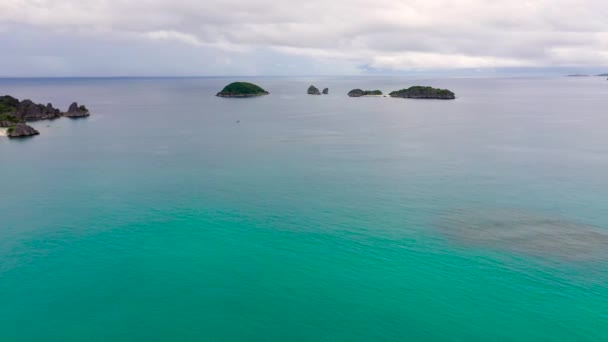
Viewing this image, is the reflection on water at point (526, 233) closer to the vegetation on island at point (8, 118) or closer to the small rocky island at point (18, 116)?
the small rocky island at point (18, 116)

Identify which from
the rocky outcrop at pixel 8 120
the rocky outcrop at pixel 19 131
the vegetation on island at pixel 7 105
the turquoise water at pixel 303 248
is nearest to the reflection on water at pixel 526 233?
the turquoise water at pixel 303 248

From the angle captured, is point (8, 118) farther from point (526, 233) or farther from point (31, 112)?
point (526, 233)

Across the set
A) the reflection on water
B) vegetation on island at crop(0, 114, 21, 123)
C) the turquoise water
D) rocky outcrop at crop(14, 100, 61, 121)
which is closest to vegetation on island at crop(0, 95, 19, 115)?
rocky outcrop at crop(14, 100, 61, 121)

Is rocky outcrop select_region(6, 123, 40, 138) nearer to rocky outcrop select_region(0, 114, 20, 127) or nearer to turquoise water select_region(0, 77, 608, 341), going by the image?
rocky outcrop select_region(0, 114, 20, 127)

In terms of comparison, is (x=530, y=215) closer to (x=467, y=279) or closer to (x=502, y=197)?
(x=502, y=197)

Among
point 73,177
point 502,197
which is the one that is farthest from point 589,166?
point 73,177

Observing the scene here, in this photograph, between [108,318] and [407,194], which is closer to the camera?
[108,318]

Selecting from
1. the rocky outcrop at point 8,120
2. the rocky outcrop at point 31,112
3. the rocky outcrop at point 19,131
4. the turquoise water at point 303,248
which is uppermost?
the rocky outcrop at point 31,112
